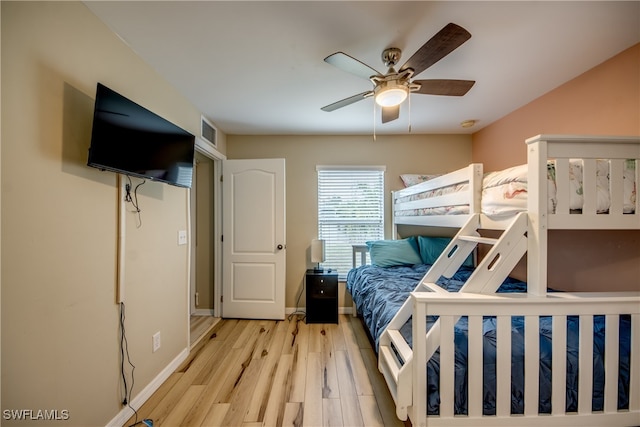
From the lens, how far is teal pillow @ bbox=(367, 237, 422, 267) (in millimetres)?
2975

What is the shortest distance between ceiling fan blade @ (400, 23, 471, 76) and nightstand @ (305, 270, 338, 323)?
2.30 meters

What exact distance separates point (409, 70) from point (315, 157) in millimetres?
2016

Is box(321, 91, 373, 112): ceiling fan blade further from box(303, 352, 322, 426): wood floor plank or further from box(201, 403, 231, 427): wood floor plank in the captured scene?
box(201, 403, 231, 427): wood floor plank

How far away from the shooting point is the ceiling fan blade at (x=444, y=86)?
1.62 meters

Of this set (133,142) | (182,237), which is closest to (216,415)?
(182,237)

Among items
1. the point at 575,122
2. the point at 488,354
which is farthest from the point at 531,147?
the point at 575,122

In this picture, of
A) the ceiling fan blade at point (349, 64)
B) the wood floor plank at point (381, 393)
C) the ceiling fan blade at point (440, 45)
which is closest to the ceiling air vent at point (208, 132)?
the ceiling fan blade at point (349, 64)

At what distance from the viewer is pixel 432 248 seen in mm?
3045

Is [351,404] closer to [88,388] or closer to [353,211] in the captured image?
[88,388]

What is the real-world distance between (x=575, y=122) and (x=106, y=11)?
3363 mm

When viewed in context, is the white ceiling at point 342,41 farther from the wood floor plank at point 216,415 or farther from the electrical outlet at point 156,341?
the wood floor plank at point 216,415

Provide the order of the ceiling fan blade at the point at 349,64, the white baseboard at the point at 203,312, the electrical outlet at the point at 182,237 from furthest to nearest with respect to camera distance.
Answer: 1. the white baseboard at the point at 203,312
2. the electrical outlet at the point at 182,237
3. the ceiling fan blade at the point at 349,64

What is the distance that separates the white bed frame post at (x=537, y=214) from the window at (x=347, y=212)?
2.20 meters

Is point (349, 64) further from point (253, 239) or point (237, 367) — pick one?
point (237, 367)
